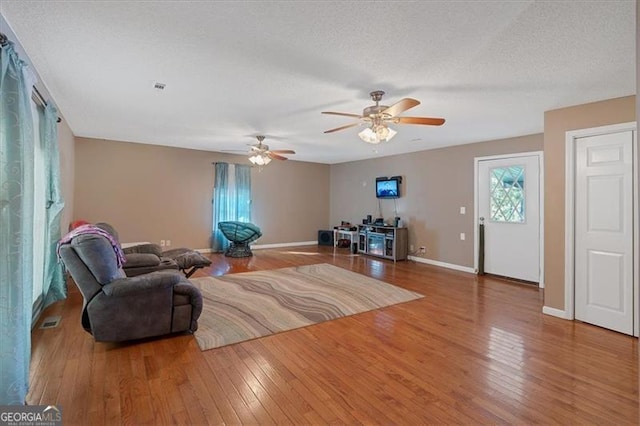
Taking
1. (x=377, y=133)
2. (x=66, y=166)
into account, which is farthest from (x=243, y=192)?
(x=377, y=133)

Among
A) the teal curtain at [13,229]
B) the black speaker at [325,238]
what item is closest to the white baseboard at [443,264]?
Answer: the black speaker at [325,238]

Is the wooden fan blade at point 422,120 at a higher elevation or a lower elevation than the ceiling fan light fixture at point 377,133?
higher

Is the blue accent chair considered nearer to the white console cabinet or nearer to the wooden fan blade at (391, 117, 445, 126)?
the white console cabinet

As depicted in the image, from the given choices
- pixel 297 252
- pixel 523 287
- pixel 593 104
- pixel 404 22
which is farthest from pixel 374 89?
pixel 297 252

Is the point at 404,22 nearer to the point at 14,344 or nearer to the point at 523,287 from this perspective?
the point at 14,344

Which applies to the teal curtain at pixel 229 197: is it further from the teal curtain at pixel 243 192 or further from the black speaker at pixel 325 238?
the black speaker at pixel 325 238

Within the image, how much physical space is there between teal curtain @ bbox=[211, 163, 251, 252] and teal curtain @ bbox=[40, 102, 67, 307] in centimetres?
348

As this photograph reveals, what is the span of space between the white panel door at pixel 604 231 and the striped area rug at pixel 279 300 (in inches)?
72.9

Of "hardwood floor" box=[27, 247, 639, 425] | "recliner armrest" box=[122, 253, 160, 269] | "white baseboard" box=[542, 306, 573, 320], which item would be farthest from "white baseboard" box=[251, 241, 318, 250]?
"white baseboard" box=[542, 306, 573, 320]

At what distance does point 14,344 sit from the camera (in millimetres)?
1636

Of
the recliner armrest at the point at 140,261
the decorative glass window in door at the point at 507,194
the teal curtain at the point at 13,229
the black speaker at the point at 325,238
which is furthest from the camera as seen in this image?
the black speaker at the point at 325,238

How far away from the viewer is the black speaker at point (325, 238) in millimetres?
8375

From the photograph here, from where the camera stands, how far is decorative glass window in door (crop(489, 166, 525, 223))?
487 cm

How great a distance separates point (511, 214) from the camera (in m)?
4.98
